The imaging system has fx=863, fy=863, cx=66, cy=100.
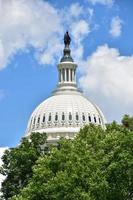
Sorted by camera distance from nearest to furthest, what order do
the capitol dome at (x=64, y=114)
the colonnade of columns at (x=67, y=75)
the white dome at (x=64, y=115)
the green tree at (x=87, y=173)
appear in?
1. the green tree at (x=87, y=173)
2. the capitol dome at (x=64, y=114)
3. the white dome at (x=64, y=115)
4. the colonnade of columns at (x=67, y=75)

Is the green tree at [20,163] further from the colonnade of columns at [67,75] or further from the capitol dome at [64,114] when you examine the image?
the colonnade of columns at [67,75]

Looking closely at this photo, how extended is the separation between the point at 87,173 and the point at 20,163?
16056mm

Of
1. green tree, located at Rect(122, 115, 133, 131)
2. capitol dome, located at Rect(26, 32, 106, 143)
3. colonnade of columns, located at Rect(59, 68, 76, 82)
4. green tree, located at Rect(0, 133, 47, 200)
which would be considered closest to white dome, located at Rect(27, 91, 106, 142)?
Result: capitol dome, located at Rect(26, 32, 106, 143)

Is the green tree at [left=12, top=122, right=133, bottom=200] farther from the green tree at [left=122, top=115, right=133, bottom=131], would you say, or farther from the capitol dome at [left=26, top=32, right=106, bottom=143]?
the capitol dome at [left=26, top=32, right=106, bottom=143]

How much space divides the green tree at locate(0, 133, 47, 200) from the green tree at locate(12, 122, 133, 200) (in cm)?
1111

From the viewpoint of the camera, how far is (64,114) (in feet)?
568

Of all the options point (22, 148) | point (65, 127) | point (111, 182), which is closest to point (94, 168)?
point (111, 182)

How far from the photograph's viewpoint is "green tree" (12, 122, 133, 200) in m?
49.3

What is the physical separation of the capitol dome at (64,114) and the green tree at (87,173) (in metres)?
112

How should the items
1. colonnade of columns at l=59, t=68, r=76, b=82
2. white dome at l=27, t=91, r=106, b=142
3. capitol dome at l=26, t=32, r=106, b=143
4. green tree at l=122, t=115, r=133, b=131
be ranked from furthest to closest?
colonnade of columns at l=59, t=68, r=76, b=82 < white dome at l=27, t=91, r=106, b=142 < capitol dome at l=26, t=32, r=106, b=143 < green tree at l=122, t=115, r=133, b=131

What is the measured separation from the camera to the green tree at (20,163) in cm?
6494

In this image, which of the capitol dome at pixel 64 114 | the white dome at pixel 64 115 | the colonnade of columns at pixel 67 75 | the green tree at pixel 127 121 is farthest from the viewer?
the colonnade of columns at pixel 67 75

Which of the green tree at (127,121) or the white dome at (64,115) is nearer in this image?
the green tree at (127,121)

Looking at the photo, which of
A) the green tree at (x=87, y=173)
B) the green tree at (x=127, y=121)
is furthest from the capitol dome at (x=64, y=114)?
the green tree at (x=87, y=173)
